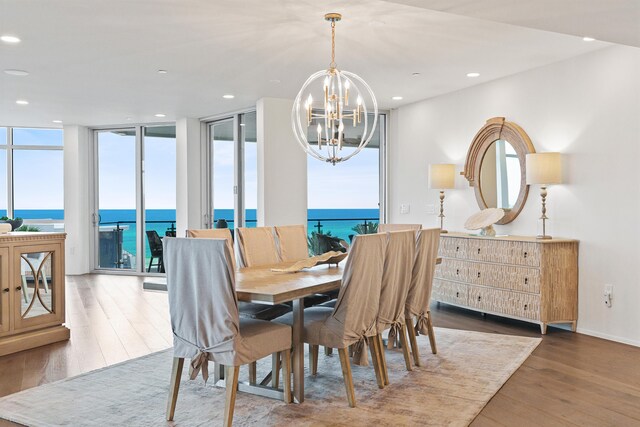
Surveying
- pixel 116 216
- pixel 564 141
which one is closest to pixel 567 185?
pixel 564 141

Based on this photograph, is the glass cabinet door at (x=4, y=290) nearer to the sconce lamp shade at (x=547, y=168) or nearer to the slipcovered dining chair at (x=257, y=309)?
the slipcovered dining chair at (x=257, y=309)

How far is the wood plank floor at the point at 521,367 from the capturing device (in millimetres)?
2973

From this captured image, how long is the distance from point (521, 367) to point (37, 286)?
392 centimetres

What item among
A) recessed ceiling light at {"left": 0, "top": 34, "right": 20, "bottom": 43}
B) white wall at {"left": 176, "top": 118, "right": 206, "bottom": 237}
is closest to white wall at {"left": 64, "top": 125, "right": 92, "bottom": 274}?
white wall at {"left": 176, "top": 118, "right": 206, "bottom": 237}

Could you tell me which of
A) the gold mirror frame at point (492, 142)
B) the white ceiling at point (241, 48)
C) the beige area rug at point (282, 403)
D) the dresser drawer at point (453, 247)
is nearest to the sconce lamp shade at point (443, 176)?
the gold mirror frame at point (492, 142)

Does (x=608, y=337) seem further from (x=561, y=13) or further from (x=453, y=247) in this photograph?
(x=561, y=13)

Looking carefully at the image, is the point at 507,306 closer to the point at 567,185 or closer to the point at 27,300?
the point at 567,185

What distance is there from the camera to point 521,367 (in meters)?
3.78

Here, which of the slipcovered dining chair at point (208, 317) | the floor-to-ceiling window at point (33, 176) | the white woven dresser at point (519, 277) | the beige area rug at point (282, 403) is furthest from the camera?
the floor-to-ceiling window at point (33, 176)

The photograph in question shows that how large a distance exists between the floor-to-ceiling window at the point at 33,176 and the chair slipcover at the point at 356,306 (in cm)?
746

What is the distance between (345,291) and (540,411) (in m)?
1.28

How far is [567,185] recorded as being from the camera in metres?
4.91

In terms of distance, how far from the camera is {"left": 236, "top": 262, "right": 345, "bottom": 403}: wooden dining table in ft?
9.08

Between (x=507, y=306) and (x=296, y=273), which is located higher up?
(x=296, y=273)
